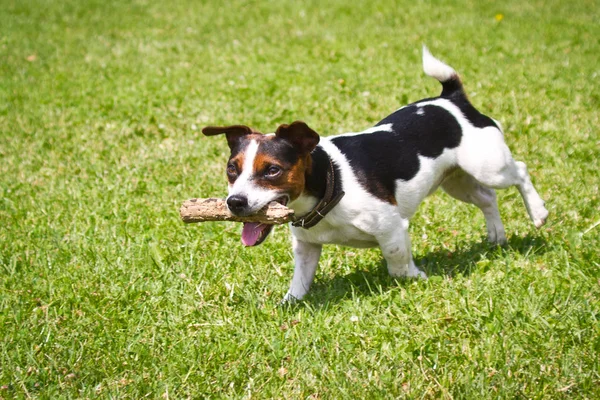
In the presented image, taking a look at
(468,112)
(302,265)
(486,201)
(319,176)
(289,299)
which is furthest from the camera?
(486,201)

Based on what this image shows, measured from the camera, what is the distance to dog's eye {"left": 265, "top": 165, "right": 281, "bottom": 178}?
14.0ft

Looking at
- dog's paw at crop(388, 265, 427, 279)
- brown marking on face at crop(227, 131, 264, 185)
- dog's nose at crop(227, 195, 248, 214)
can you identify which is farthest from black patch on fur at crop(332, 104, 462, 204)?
dog's nose at crop(227, 195, 248, 214)

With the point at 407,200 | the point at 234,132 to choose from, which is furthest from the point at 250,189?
the point at 407,200

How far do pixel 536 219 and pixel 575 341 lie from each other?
1.83 m

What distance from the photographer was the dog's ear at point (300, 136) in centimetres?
431

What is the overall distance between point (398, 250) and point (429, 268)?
556mm

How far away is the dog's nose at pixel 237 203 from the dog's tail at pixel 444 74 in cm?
222

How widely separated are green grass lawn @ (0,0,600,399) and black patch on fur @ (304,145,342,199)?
2.51 ft

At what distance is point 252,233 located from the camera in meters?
4.32

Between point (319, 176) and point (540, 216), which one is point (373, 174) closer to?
point (319, 176)

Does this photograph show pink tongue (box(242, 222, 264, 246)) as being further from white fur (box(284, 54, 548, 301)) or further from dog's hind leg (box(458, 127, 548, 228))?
dog's hind leg (box(458, 127, 548, 228))

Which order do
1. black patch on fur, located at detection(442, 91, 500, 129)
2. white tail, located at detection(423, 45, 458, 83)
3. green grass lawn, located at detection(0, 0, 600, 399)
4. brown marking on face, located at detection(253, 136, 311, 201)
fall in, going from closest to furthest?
green grass lawn, located at detection(0, 0, 600, 399) → brown marking on face, located at detection(253, 136, 311, 201) → black patch on fur, located at detection(442, 91, 500, 129) → white tail, located at detection(423, 45, 458, 83)

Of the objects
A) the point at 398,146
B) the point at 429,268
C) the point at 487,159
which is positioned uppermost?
the point at 398,146

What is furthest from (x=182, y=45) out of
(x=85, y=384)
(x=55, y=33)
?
(x=85, y=384)
